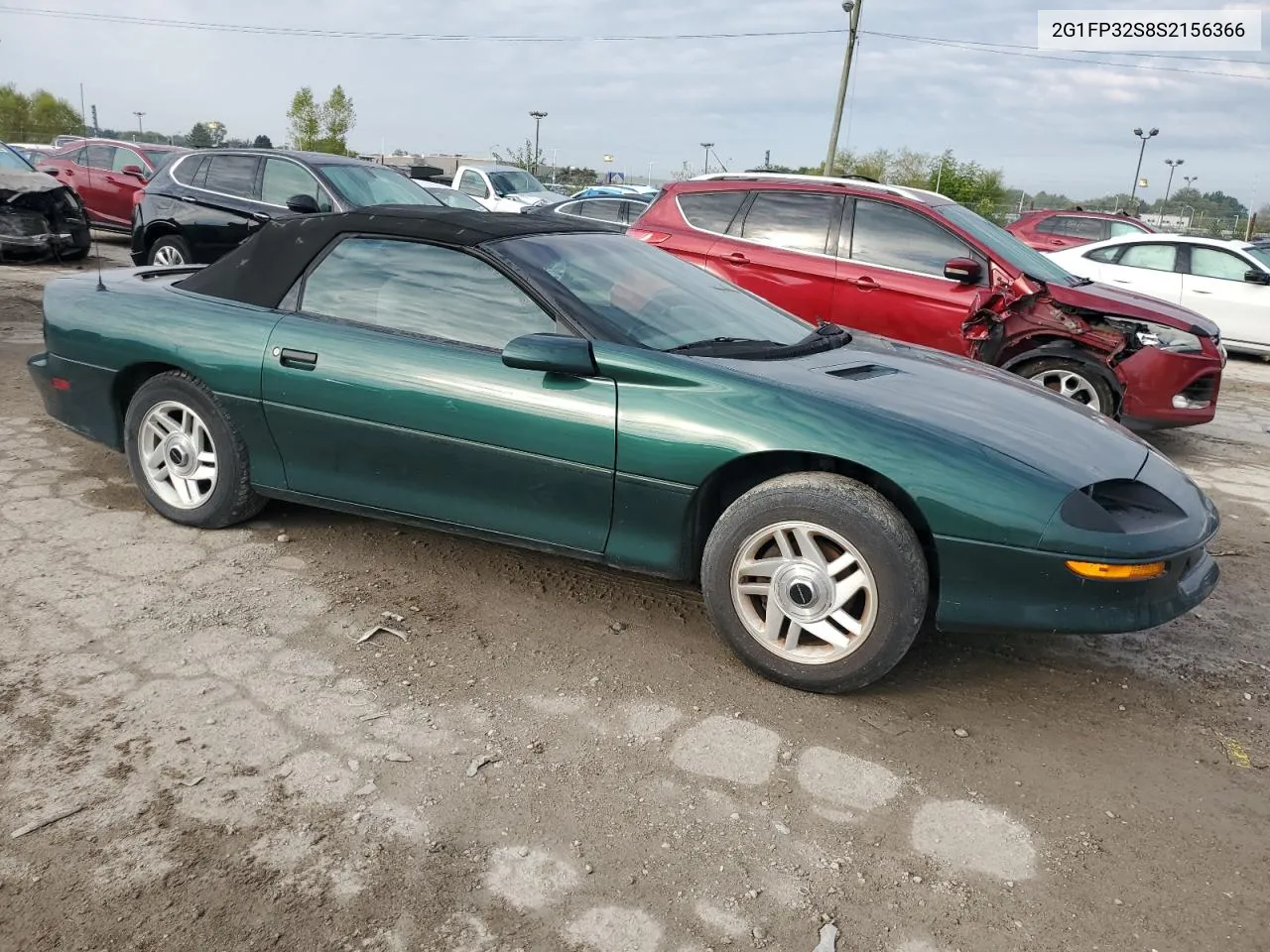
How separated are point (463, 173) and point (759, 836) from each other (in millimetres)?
17164

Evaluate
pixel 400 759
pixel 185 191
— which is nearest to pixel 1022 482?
pixel 400 759

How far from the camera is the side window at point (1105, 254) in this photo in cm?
1101

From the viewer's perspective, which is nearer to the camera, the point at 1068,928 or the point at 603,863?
the point at 1068,928

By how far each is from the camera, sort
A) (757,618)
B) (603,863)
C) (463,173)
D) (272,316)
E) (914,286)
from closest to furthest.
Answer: (603,863) < (757,618) < (272,316) < (914,286) < (463,173)

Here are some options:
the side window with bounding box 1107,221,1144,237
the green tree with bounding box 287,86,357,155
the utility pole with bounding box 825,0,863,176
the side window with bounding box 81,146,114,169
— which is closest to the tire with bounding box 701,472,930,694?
the side window with bounding box 81,146,114,169

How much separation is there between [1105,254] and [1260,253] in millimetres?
2253

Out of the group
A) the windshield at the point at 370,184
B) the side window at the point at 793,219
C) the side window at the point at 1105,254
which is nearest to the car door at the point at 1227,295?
the side window at the point at 1105,254

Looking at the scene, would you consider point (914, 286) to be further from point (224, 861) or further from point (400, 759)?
point (224, 861)

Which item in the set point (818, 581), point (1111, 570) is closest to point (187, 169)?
point (818, 581)

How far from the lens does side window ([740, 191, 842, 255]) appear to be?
6.75m

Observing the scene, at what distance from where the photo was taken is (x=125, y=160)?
1497 centimetres

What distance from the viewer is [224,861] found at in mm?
2262

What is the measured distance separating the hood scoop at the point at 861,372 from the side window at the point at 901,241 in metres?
3.09

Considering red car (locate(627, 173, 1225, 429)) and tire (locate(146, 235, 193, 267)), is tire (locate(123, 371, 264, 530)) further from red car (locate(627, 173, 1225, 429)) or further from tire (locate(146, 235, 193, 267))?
tire (locate(146, 235, 193, 267))
